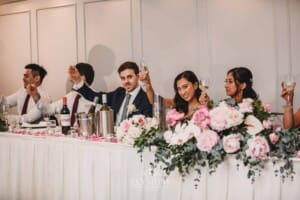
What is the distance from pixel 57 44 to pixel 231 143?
3.79 m

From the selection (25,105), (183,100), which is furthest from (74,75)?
(183,100)

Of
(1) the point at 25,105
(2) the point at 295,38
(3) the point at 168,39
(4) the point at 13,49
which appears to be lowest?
(1) the point at 25,105

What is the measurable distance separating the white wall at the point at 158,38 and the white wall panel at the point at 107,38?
0.01m

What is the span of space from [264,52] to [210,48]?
57 cm

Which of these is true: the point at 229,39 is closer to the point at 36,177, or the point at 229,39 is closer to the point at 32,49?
the point at 36,177

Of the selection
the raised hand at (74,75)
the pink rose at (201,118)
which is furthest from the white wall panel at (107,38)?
the pink rose at (201,118)

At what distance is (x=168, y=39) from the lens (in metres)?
4.64

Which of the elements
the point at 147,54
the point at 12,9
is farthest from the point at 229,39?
the point at 12,9

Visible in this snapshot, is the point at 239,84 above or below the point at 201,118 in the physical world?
above

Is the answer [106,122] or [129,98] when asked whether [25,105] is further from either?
[106,122]

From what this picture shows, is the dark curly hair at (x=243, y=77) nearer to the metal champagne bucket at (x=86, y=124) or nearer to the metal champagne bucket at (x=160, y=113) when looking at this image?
the metal champagne bucket at (x=160, y=113)

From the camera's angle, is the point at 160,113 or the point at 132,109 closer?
the point at 160,113

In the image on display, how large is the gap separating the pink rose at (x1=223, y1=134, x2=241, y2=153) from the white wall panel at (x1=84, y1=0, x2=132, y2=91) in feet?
9.27

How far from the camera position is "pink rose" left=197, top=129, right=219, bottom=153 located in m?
2.24
